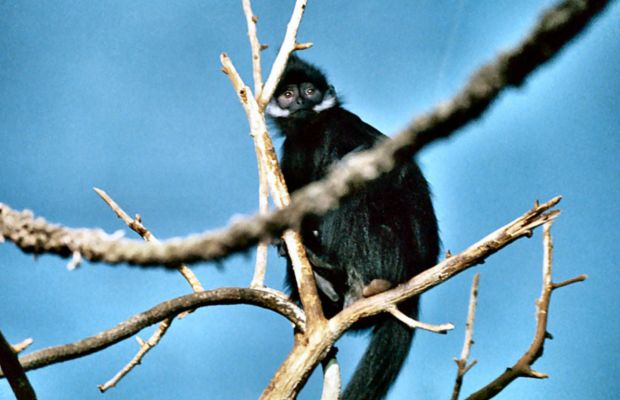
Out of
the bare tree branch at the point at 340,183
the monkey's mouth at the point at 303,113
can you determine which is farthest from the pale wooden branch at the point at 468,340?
the monkey's mouth at the point at 303,113

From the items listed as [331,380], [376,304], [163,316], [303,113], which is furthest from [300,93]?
[163,316]

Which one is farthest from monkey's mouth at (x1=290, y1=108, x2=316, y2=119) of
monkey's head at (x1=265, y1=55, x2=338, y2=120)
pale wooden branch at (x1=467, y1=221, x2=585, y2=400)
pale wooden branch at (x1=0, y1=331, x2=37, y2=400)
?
pale wooden branch at (x1=0, y1=331, x2=37, y2=400)

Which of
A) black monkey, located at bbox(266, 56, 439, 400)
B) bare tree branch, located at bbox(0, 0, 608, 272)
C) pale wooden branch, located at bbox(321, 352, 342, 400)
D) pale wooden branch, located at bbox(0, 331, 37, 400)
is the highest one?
black monkey, located at bbox(266, 56, 439, 400)

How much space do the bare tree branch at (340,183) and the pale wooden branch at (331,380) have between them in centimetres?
184

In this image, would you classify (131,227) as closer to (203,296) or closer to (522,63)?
(203,296)

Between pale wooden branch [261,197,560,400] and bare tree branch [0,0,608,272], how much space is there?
5.04ft

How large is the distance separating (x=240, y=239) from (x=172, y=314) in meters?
1.64

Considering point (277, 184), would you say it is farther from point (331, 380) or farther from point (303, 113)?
point (303, 113)

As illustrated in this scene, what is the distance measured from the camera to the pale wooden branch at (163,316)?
2.31 metres

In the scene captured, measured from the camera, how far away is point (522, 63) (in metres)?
0.92

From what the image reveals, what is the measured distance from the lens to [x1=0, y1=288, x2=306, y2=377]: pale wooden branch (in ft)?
7.59

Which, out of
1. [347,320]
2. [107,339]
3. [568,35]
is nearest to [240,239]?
[568,35]

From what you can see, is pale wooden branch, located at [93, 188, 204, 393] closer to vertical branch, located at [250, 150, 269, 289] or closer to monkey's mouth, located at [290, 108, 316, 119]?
vertical branch, located at [250, 150, 269, 289]

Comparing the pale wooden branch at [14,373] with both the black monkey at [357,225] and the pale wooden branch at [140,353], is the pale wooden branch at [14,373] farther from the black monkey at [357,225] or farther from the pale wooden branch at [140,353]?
the black monkey at [357,225]
